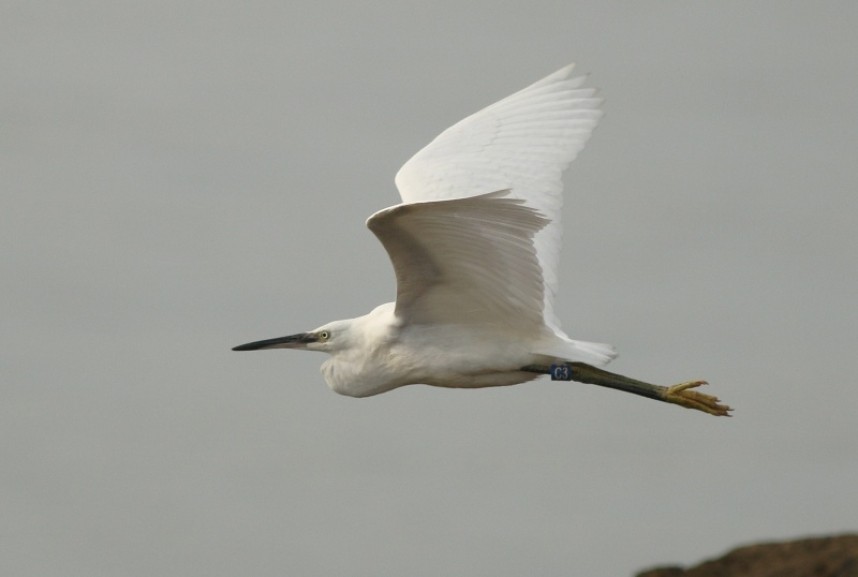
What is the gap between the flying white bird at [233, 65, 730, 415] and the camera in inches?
373

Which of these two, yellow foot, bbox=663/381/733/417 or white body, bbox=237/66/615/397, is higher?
white body, bbox=237/66/615/397

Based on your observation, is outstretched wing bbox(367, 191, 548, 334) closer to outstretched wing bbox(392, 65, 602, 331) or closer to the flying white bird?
the flying white bird

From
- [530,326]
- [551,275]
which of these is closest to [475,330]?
[530,326]

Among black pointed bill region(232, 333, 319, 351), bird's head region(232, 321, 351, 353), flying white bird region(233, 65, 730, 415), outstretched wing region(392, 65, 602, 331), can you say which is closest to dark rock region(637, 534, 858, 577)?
flying white bird region(233, 65, 730, 415)

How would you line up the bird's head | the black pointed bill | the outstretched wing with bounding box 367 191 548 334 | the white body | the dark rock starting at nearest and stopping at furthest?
1. the dark rock
2. the outstretched wing with bounding box 367 191 548 334
3. the white body
4. the bird's head
5. the black pointed bill

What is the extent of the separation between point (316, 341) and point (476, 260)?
83.1 inches

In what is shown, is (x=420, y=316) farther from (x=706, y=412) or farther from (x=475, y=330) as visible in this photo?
(x=706, y=412)

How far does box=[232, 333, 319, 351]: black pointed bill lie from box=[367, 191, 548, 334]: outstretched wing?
113cm

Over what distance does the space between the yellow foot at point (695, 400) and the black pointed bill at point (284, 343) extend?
275 cm

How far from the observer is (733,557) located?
28.3ft

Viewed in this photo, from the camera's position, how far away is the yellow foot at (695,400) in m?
10.9

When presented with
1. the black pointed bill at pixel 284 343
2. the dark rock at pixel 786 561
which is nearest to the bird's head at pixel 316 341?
the black pointed bill at pixel 284 343

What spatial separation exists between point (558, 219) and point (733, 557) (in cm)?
410

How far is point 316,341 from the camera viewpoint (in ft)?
38.2
